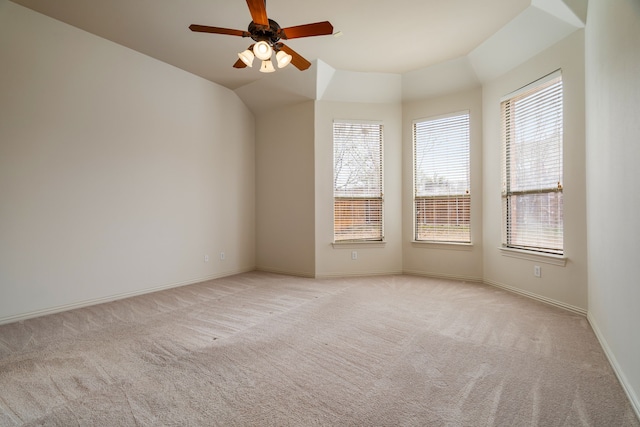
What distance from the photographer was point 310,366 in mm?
2188

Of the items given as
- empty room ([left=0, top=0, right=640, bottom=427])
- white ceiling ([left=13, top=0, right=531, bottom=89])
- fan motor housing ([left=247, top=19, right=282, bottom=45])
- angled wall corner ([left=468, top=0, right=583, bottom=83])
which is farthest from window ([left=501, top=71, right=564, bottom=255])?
fan motor housing ([left=247, top=19, right=282, bottom=45])

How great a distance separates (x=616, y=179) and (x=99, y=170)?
5013mm

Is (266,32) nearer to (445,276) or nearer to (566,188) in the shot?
(566,188)

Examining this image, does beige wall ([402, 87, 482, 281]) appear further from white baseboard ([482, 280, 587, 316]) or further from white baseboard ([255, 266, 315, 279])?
white baseboard ([255, 266, 315, 279])

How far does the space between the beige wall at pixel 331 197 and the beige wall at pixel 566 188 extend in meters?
1.48

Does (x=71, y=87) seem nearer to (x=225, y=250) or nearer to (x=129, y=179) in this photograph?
(x=129, y=179)

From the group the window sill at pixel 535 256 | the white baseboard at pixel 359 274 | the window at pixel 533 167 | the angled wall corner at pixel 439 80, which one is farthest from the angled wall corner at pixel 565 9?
the white baseboard at pixel 359 274

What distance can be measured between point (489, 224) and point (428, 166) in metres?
1.30

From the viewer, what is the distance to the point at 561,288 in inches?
134

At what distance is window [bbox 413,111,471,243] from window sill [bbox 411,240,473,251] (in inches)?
2.8

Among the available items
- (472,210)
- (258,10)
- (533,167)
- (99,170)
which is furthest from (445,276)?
(99,170)

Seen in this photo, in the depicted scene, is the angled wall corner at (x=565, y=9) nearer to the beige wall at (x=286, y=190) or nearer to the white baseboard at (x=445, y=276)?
the beige wall at (x=286, y=190)

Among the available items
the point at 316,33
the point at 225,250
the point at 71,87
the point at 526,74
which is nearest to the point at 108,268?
the point at 225,250

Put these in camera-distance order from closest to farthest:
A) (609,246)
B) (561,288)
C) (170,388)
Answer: (170,388) → (609,246) → (561,288)
